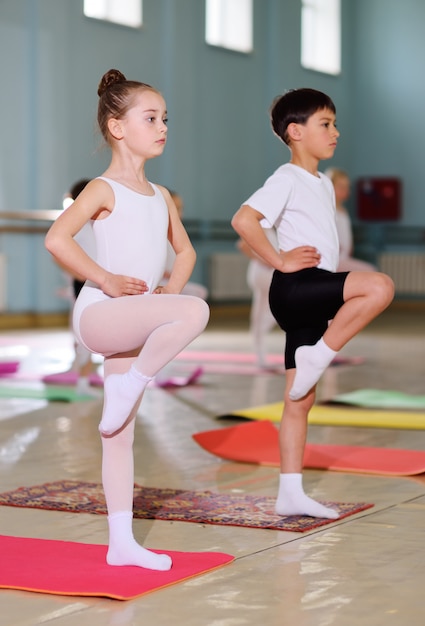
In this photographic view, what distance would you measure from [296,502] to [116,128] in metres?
1.29

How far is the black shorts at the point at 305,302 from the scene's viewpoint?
11.6 ft

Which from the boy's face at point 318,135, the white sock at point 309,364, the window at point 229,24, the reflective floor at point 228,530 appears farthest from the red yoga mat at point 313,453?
the window at point 229,24

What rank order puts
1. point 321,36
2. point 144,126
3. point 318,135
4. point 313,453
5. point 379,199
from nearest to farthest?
point 144,126
point 318,135
point 313,453
point 321,36
point 379,199

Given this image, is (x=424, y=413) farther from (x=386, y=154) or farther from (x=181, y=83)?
(x=386, y=154)

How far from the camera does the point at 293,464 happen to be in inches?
143

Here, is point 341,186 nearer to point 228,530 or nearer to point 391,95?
point 228,530

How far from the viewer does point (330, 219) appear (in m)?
3.67

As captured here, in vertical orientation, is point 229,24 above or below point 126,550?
above

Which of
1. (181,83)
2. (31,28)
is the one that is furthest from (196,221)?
(31,28)

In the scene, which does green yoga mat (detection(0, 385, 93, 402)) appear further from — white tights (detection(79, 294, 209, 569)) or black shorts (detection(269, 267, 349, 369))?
white tights (detection(79, 294, 209, 569))

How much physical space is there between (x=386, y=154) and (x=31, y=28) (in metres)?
6.84

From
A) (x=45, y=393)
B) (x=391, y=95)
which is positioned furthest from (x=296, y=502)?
(x=391, y=95)

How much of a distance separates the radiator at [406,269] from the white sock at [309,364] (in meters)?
14.1

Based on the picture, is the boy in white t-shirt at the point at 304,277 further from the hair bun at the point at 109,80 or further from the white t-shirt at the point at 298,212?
the hair bun at the point at 109,80
